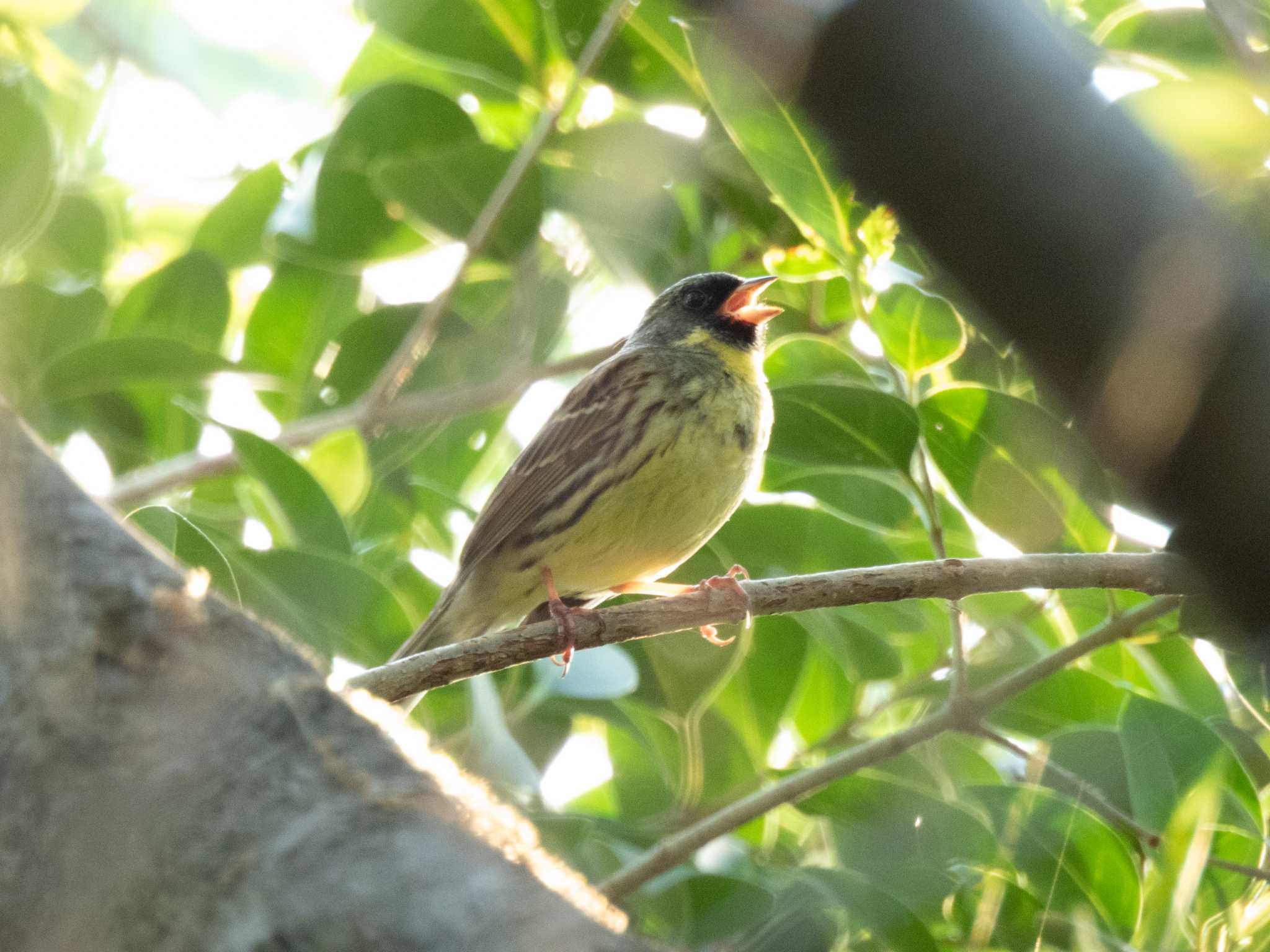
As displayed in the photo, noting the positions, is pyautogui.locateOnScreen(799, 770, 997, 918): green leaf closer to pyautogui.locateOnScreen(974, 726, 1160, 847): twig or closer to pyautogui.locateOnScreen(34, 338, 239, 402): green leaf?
pyautogui.locateOnScreen(974, 726, 1160, 847): twig

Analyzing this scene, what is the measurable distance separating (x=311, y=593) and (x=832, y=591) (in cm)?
124

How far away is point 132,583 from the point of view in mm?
1336

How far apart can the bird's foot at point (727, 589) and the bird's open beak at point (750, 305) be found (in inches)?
38.4

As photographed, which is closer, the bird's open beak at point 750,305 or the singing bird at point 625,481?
the singing bird at point 625,481

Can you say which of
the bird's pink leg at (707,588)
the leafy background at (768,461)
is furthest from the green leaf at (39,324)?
the bird's pink leg at (707,588)

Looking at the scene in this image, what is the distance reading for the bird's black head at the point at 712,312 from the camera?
15.6 ft

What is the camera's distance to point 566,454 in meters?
4.80

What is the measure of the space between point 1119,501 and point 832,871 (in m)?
1.08

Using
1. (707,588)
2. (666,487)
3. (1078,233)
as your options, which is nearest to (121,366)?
(666,487)

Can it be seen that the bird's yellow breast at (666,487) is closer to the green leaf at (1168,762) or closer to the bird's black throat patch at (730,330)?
the bird's black throat patch at (730,330)

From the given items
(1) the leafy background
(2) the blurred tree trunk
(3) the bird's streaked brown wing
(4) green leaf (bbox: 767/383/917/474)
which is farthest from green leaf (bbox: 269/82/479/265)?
(2) the blurred tree trunk

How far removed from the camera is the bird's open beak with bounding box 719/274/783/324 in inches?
181

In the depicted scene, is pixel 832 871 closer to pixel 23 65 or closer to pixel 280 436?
pixel 280 436

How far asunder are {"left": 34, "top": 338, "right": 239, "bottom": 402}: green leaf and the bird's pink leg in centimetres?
157
